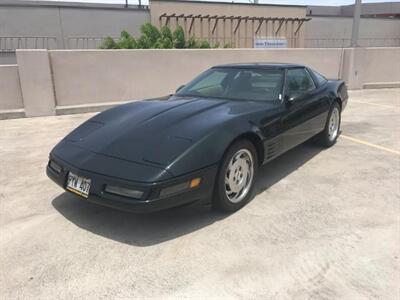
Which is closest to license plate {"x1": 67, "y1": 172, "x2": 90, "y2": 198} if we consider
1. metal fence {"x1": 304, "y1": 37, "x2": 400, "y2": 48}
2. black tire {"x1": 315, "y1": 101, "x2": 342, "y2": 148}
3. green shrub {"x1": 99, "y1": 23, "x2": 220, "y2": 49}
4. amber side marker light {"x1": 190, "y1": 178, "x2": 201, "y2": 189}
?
amber side marker light {"x1": 190, "y1": 178, "x2": 201, "y2": 189}

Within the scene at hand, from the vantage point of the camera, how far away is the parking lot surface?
8.27ft

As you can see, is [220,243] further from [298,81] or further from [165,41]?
[165,41]

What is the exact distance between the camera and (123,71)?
28.7 feet

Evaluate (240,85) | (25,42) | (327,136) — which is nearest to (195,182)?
(240,85)

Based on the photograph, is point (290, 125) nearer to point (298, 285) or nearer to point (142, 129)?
point (142, 129)

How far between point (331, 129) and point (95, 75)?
528 centimetres

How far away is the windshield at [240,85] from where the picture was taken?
4.29m

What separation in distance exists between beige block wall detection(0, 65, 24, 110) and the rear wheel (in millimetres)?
6000

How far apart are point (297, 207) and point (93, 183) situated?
1906 mm

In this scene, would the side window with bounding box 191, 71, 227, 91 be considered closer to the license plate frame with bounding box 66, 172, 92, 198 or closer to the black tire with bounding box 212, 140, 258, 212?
the black tire with bounding box 212, 140, 258, 212

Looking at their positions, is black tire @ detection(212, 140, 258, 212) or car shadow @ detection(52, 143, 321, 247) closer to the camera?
car shadow @ detection(52, 143, 321, 247)

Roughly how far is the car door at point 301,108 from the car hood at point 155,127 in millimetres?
403

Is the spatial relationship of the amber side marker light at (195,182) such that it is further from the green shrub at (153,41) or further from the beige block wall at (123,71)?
the green shrub at (153,41)

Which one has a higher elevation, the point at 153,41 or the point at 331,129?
the point at 153,41
